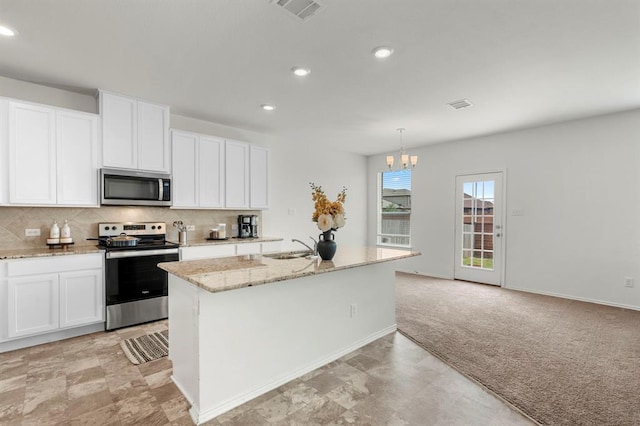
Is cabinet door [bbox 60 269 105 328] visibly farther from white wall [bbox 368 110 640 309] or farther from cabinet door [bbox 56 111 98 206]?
white wall [bbox 368 110 640 309]

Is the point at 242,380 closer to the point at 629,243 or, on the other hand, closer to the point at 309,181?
the point at 309,181

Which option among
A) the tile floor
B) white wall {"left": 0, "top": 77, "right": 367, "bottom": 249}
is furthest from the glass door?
the tile floor

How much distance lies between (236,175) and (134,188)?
1.36 meters

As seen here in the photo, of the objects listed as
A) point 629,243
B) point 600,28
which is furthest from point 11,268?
point 629,243

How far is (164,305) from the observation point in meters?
3.71

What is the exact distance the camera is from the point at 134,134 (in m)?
3.62

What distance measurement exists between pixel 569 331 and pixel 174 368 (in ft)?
12.8

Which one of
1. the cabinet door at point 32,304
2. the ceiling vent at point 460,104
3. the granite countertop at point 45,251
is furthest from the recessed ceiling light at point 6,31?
the ceiling vent at point 460,104

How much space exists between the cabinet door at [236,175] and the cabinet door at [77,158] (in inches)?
61.7

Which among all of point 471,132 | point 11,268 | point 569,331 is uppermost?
point 471,132

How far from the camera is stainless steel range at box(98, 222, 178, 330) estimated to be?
3336mm

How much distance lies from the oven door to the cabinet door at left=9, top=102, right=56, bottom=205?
0.88 m

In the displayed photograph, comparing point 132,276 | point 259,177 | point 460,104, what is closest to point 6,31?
point 132,276

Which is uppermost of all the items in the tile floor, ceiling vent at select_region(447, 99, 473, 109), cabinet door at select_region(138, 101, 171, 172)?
ceiling vent at select_region(447, 99, 473, 109)
